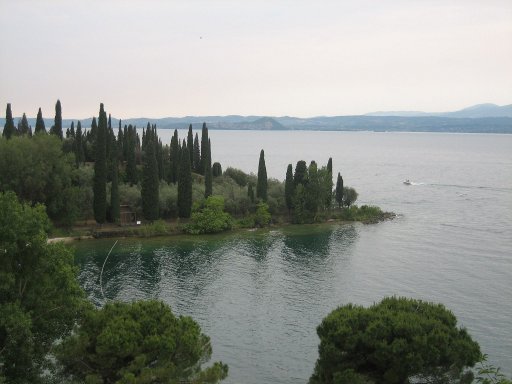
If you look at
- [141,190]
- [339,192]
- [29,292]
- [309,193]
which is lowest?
[339,192]

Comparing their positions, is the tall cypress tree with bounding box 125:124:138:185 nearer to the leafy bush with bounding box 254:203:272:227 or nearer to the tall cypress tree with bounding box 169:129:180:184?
the tall cypress tree with bounding box 169:129:180:184

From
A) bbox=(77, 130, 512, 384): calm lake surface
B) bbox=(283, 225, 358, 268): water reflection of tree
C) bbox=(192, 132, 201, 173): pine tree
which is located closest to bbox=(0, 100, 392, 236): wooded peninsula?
bbox=(192, 132, 201, 173): pine tree

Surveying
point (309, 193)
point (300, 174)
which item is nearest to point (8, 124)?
point (300, 174)

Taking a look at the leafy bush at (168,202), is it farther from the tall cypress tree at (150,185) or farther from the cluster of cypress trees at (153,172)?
the tall cypress tree at (150,185)

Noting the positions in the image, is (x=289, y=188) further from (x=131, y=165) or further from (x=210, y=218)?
(x=131, y=165)

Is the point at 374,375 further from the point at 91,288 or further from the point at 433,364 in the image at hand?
the point at 91,288

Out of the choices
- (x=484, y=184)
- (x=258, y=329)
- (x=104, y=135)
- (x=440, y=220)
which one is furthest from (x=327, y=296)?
(x=484, y=184)

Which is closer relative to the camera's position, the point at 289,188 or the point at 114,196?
the point at 114,196
